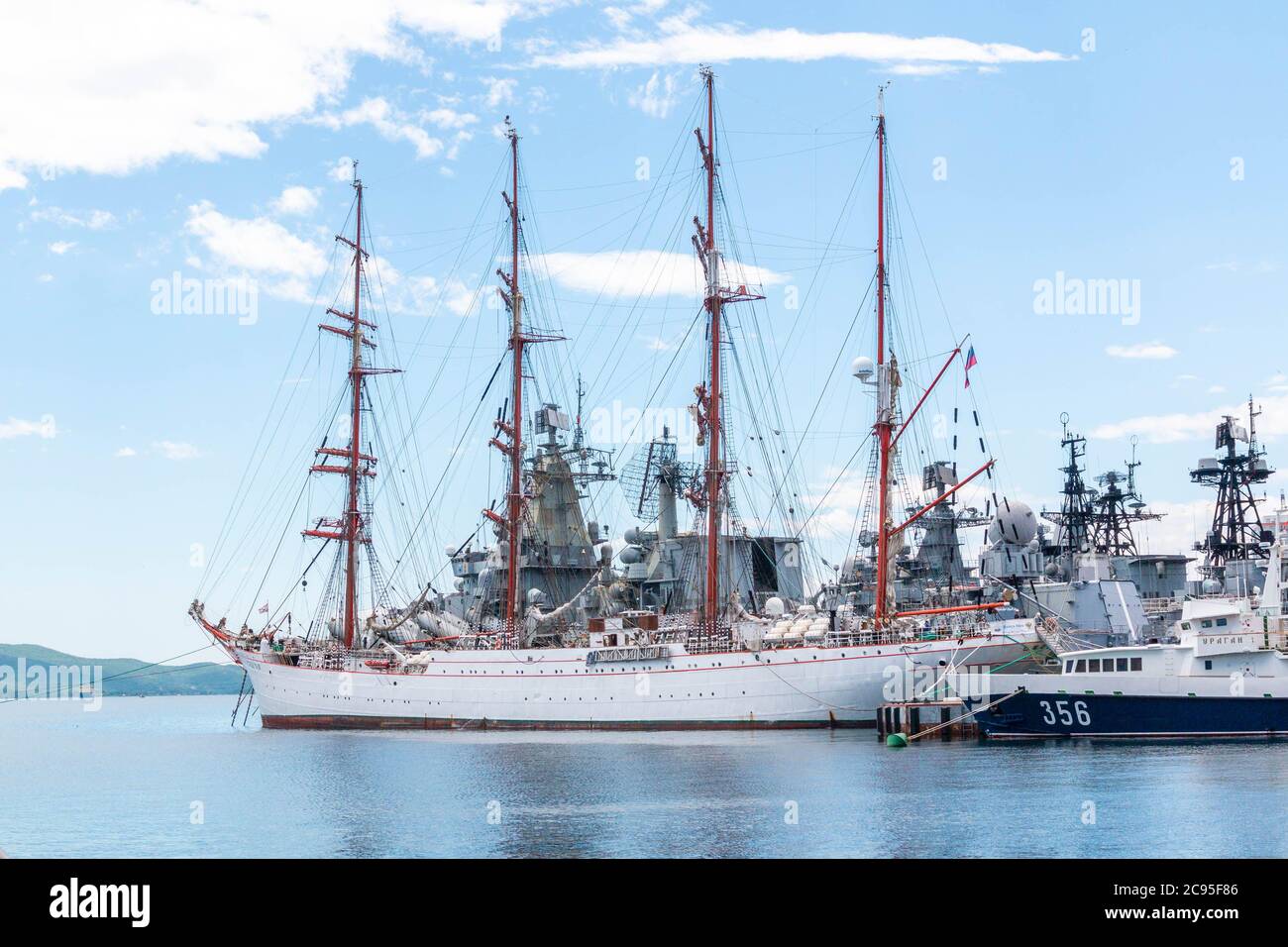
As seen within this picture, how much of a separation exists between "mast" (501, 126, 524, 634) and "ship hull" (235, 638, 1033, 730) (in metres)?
5.73

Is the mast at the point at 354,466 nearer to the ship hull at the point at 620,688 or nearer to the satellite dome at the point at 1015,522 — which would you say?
the ship hull at the point at 620,688

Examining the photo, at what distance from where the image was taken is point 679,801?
1516 inches

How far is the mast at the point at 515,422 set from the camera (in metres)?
78.9

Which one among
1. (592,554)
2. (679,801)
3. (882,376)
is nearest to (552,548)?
(592,554)

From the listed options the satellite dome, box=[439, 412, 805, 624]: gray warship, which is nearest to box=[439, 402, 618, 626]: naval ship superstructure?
box=[439, 412, 805, 624]: gray warship

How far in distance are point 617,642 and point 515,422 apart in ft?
59.0

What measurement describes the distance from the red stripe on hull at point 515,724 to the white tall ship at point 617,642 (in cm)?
10

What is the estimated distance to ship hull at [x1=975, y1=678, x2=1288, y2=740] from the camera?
52.9m

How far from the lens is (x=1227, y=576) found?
284 feet

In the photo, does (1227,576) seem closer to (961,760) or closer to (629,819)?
(961,760)

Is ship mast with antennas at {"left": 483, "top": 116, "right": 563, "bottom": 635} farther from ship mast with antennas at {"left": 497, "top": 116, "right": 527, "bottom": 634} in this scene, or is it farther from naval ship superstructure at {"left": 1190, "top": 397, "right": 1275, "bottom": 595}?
naval ship superstructure at {"left": 1190, "top": 397, "right": 1275, "bottom": 595}
